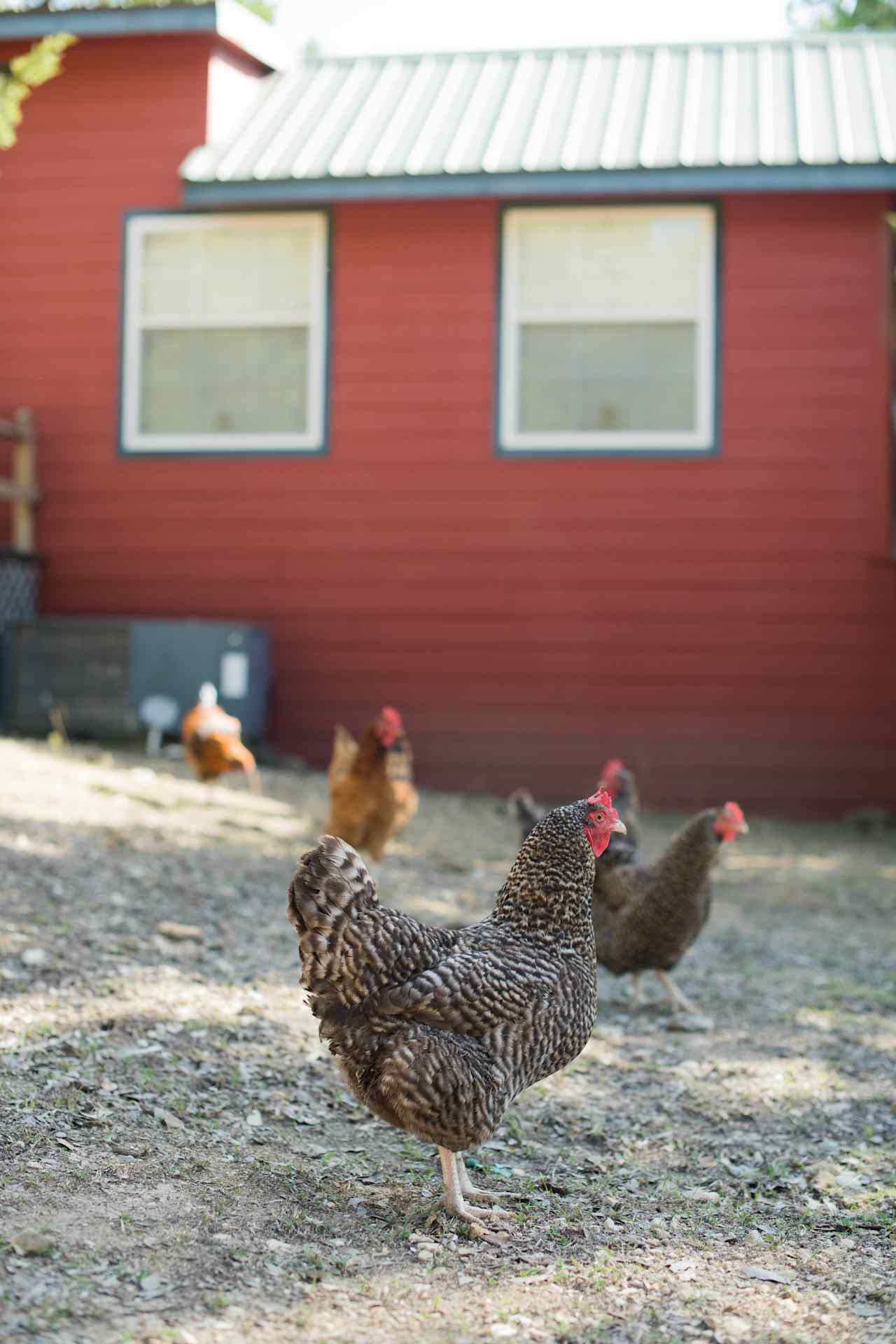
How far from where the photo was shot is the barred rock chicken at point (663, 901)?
17.9 feet

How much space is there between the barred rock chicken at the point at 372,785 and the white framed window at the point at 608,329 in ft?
13.6

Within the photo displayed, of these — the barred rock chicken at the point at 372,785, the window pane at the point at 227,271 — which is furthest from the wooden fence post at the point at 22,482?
the barred rock chicken at the point at 372,785

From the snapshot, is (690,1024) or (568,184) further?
(568,184)

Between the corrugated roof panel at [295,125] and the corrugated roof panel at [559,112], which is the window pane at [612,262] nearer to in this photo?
the corrugated roof panel at [559,112]

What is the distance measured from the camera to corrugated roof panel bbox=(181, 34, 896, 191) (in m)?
10.0

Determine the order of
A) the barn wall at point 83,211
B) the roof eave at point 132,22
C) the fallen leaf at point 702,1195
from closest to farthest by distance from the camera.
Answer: the fallen leaf at point 702,1195, the roof eave at point 132,22, the barn wall at point 83,211

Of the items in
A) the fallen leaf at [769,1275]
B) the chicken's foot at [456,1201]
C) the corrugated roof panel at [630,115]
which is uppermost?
the corrugated roof panel at [630,115]

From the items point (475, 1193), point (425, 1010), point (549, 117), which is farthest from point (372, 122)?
point (475, 1193)

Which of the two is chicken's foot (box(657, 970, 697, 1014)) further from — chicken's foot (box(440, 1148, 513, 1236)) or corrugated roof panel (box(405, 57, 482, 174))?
corrugated roof panel (box(405, 57, 482, 174))

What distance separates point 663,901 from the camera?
543 centimetres

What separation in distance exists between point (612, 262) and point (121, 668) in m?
4.90

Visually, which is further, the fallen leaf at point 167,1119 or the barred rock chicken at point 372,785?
the barred rock chicken at point 372,785

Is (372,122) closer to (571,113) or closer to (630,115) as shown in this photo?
(571,113)

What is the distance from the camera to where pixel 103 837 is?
280 inches
